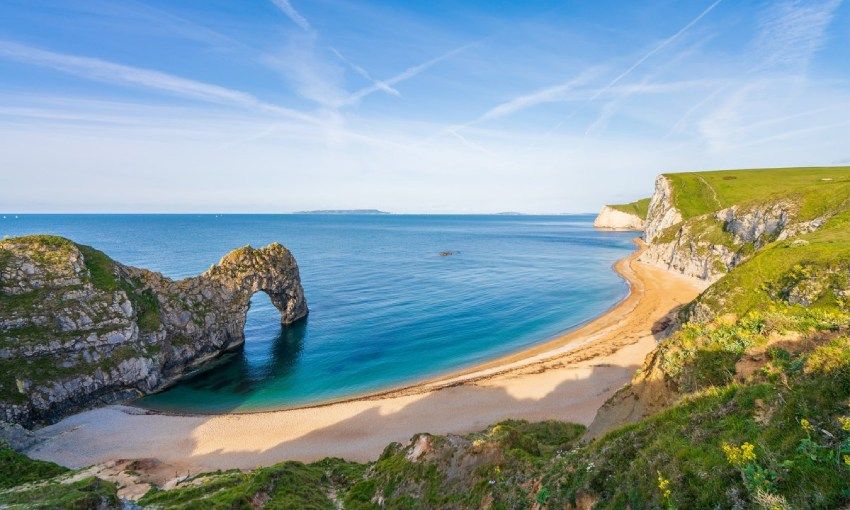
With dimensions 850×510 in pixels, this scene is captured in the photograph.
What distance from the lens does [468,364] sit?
5000 cm

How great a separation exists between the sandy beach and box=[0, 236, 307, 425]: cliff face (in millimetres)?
3062

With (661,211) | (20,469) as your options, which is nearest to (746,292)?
(20,469)

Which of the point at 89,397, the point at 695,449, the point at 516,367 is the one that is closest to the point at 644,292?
the point at 516,367

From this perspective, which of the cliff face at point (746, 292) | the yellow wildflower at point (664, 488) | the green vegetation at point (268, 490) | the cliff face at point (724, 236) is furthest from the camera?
the cliff face at point (724, 236)

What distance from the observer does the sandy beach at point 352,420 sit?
1320 inches

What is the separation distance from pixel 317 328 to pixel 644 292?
62.5 meters

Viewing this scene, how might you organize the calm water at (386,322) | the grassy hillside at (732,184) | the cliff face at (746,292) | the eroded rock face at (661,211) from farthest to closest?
1. the eroded rock face at (661,211)
2. the grassy hillside at (732,184)
3. the calm water at (386,322)
4. the cliff face at (746,292)

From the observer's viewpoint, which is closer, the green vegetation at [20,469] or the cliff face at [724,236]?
the green vegetation at [20,469]

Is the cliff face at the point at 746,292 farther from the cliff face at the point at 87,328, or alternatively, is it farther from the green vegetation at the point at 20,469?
the cliff face at the point at 87,328

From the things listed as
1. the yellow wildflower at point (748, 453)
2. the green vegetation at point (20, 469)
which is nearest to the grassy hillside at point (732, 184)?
the yellow wildflower at point (748, 453)

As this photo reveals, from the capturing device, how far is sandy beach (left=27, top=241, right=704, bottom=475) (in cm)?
3353

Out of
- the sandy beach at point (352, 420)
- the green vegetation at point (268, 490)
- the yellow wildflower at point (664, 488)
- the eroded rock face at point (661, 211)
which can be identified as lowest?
the sandy beach at point (352, 420)

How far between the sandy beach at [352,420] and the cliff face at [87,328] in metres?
3.06

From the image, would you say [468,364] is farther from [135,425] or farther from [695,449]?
[695,449]
